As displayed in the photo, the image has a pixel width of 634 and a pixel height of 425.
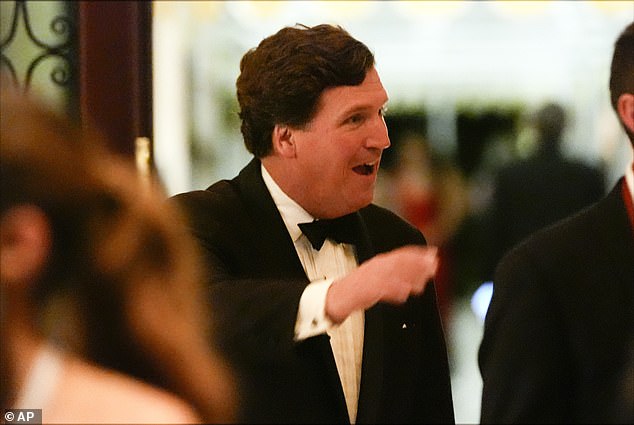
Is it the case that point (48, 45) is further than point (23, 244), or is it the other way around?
point (48, 45)

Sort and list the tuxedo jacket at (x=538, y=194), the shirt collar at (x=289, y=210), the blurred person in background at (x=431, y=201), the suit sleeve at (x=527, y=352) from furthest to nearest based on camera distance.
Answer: the blurred person in background at (x=431, y=201), the tuxedo jacket at (x=538, y=194), the shirt collar at (x=289, y=210), the suit sleeve at (x=527, y=352)

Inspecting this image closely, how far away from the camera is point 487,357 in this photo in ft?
6.75

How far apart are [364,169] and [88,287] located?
122cm

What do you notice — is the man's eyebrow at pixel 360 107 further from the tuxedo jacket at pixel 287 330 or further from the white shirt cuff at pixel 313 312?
the white shirt cuff at pixel 313 312

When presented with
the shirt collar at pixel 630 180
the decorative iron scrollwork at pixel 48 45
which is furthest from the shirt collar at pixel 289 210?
the decorative iron scrollwork at pixel 48 45

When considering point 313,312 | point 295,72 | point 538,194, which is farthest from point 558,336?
point 538,194

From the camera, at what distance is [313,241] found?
7.13ft

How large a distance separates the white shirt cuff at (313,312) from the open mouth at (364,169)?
0.32 meters

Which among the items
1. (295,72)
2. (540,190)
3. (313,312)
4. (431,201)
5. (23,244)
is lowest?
(431,201)

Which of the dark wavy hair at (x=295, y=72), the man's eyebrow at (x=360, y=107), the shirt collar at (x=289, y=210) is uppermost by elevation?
the dark wavy hair at (x=295, y=72)

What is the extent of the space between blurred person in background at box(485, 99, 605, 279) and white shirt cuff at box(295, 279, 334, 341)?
330 centimetres

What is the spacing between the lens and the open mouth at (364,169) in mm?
2182

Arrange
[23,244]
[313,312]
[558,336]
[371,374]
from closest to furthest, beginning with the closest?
[23,244] → [313,312] → [558,336] → [371,374]

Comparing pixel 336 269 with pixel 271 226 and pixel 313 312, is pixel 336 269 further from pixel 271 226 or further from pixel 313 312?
pixel 313 312
